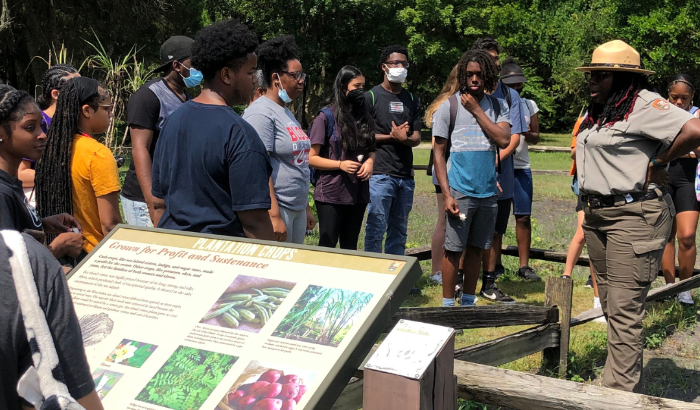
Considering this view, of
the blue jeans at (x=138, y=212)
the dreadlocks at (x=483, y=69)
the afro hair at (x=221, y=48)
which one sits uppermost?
the afro hair at (x=221, y=48)

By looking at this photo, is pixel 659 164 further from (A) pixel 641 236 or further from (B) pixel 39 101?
(B) pixel 39 101

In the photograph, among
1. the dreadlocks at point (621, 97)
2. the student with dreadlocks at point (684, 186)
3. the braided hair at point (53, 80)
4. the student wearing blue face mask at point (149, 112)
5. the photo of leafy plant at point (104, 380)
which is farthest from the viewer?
the student with dreadlocks at point (684, 186)

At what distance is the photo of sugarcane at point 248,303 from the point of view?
207 cm

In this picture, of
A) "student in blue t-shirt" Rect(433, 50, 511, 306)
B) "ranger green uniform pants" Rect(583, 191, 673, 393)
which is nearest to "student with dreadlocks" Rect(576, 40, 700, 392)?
"ranger green uniform pants" Rect(583, 191, 673, 393)

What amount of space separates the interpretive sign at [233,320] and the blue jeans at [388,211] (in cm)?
349

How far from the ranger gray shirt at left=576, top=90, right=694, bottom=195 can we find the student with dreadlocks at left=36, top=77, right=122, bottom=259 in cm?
272

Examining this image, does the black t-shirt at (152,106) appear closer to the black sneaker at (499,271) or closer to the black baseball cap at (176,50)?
the black baseball cap at (176,50)

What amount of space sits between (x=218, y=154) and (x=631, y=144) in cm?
244

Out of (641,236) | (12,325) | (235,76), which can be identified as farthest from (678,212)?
(12,325)

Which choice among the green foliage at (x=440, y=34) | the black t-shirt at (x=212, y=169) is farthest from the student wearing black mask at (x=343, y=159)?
the green foliage at (x=440, y=34)

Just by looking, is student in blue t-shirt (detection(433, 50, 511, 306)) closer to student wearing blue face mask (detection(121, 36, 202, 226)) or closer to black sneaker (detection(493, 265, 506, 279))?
black sneaker (detection(493, 265, 506, 279))

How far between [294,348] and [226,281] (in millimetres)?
405

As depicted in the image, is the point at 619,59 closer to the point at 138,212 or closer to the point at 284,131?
the point at 284,131

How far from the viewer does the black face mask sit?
5.48 m
